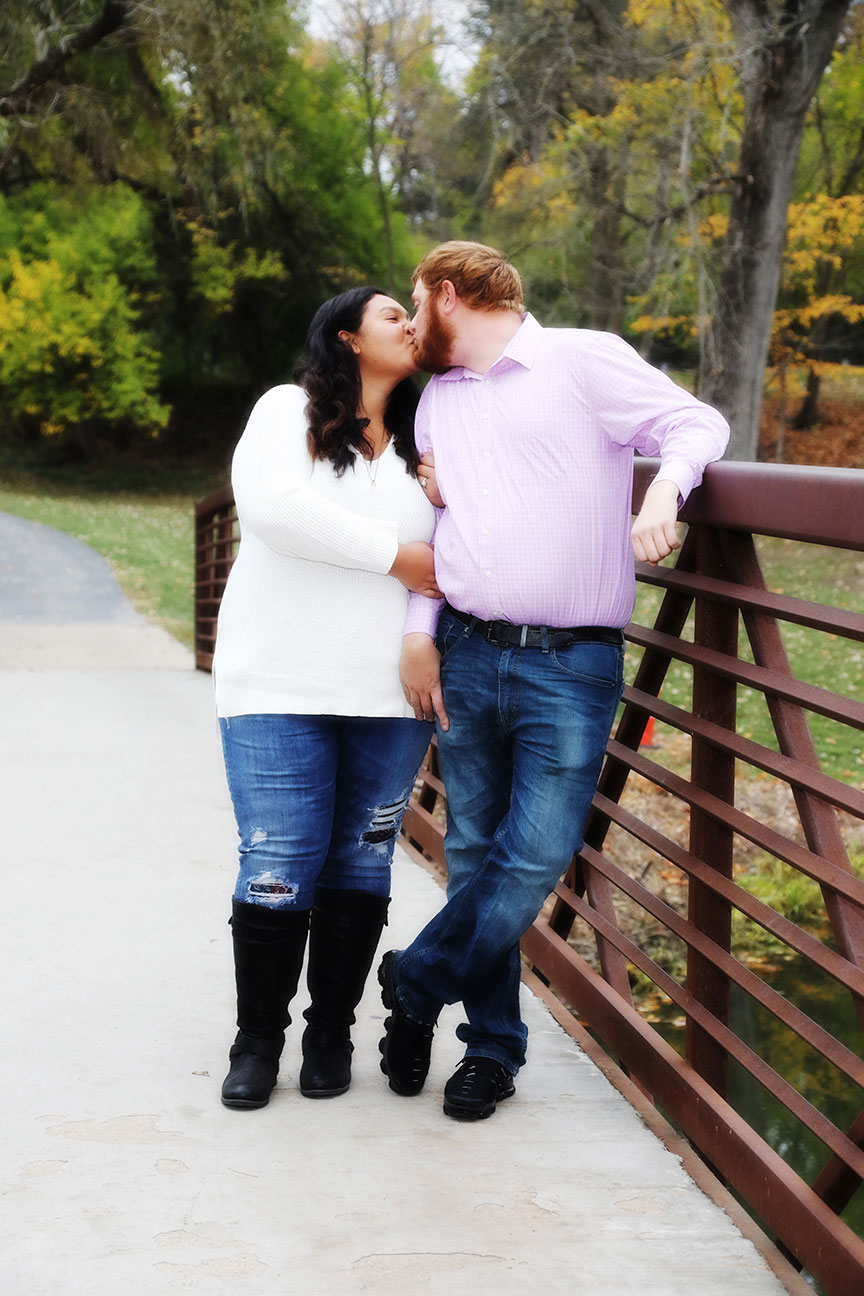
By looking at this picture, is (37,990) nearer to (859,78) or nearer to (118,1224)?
(118,1224)

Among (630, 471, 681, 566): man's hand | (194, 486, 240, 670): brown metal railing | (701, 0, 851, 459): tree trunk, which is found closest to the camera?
(630, 471, 681, 566): man's hand

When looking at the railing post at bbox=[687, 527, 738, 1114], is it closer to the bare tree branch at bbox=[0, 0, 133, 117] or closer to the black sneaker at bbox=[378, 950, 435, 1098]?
the black sneaker at bbox=[378, 950, 435, 1098]

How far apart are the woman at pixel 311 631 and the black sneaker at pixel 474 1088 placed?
241 millimetres

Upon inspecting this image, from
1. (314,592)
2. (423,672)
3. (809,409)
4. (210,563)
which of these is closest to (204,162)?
(210,563)

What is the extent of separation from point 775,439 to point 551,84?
40.2 feet

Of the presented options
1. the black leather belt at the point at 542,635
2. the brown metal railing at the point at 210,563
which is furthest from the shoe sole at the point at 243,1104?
the brown metal railing at the point at 210,563

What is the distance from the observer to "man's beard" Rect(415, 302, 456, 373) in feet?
8.24

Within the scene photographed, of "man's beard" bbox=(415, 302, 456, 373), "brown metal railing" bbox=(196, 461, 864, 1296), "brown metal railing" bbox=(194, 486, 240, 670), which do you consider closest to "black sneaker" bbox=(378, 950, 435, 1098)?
"brown metal railing" bbox=(196, 461, 864, 1296)

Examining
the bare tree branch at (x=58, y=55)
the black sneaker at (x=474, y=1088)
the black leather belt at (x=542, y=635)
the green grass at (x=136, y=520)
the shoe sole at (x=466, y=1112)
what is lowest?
the green grass at (x=136, y=520)

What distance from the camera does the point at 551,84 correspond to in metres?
18.0

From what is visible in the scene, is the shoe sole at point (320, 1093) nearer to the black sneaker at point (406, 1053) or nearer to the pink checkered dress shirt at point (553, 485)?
the black sneaker at point (406, 1053)

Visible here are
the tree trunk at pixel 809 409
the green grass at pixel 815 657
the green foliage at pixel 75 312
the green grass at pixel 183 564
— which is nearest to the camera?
the green grass at pixel 815 657

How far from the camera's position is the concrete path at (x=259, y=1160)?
2.05 meters

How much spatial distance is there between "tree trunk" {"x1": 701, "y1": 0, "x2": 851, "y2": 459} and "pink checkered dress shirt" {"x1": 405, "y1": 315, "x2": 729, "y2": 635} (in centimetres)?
1155
